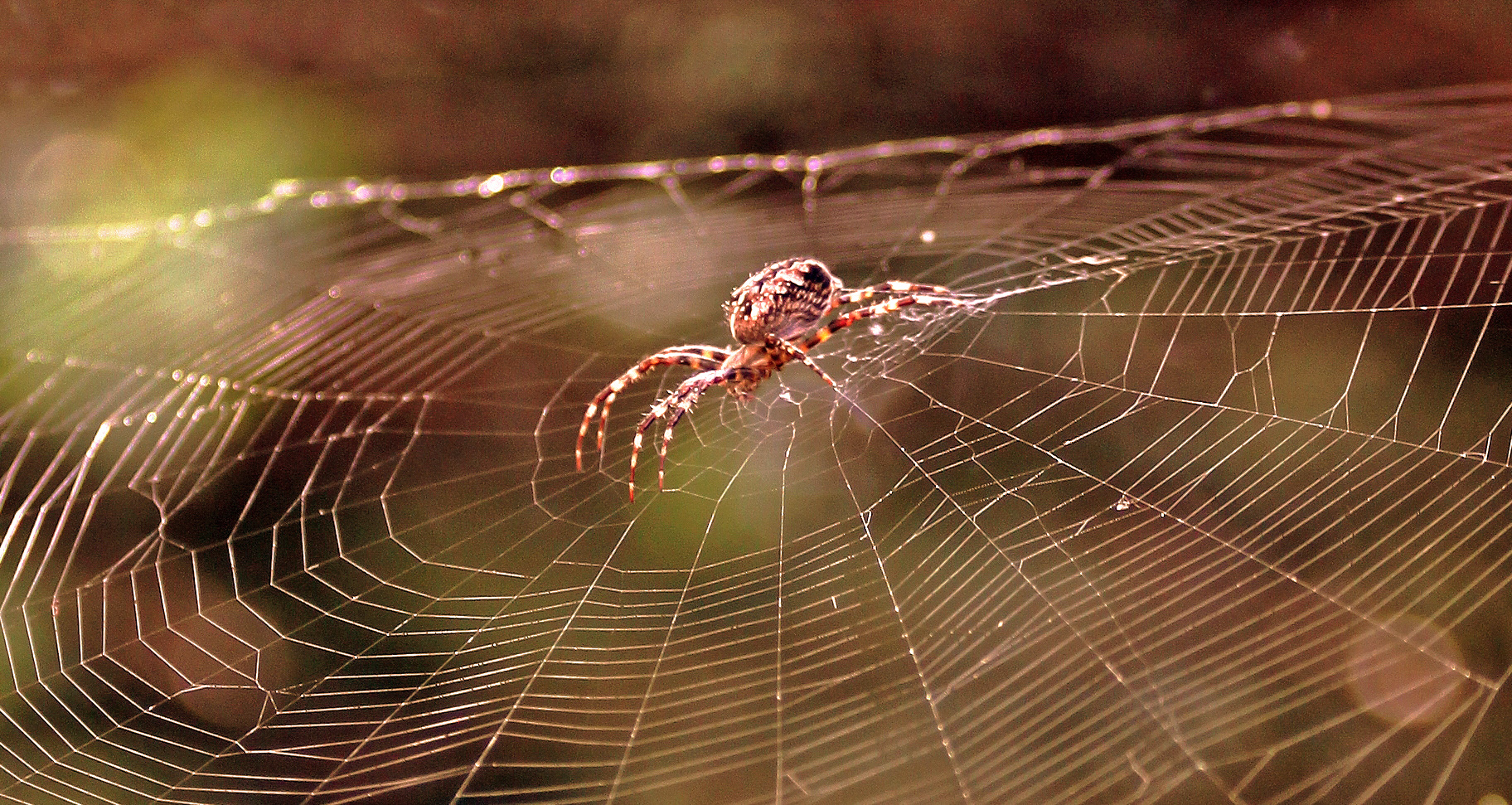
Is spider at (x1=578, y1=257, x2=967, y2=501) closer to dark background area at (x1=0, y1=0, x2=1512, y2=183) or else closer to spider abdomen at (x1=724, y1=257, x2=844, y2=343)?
spider abdomen at (x1=724, y1=257, x2=844, y2=343)

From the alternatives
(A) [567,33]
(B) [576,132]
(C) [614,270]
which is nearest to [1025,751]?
(C) [614,270]

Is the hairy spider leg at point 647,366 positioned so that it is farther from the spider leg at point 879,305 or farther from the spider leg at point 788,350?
the spider leg at point 879,305

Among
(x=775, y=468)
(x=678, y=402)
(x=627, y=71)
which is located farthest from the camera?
(x=627, y=71)

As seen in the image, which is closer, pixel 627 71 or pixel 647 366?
pixel 647 366

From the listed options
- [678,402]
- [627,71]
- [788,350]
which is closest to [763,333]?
[788,350]

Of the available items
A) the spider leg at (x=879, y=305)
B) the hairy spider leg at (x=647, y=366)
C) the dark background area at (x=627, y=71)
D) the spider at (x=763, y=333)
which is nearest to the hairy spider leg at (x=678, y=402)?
the spider at (x=763, y=333)

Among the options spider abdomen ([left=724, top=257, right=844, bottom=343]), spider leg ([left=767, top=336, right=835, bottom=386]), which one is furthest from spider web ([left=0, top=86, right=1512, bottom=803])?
spider abdomen ([left=724, top=257, right=844, bottom=343])

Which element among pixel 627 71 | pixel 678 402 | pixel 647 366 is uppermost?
pixel 627 71

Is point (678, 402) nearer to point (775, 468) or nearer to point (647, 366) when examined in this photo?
point (647, 366)
